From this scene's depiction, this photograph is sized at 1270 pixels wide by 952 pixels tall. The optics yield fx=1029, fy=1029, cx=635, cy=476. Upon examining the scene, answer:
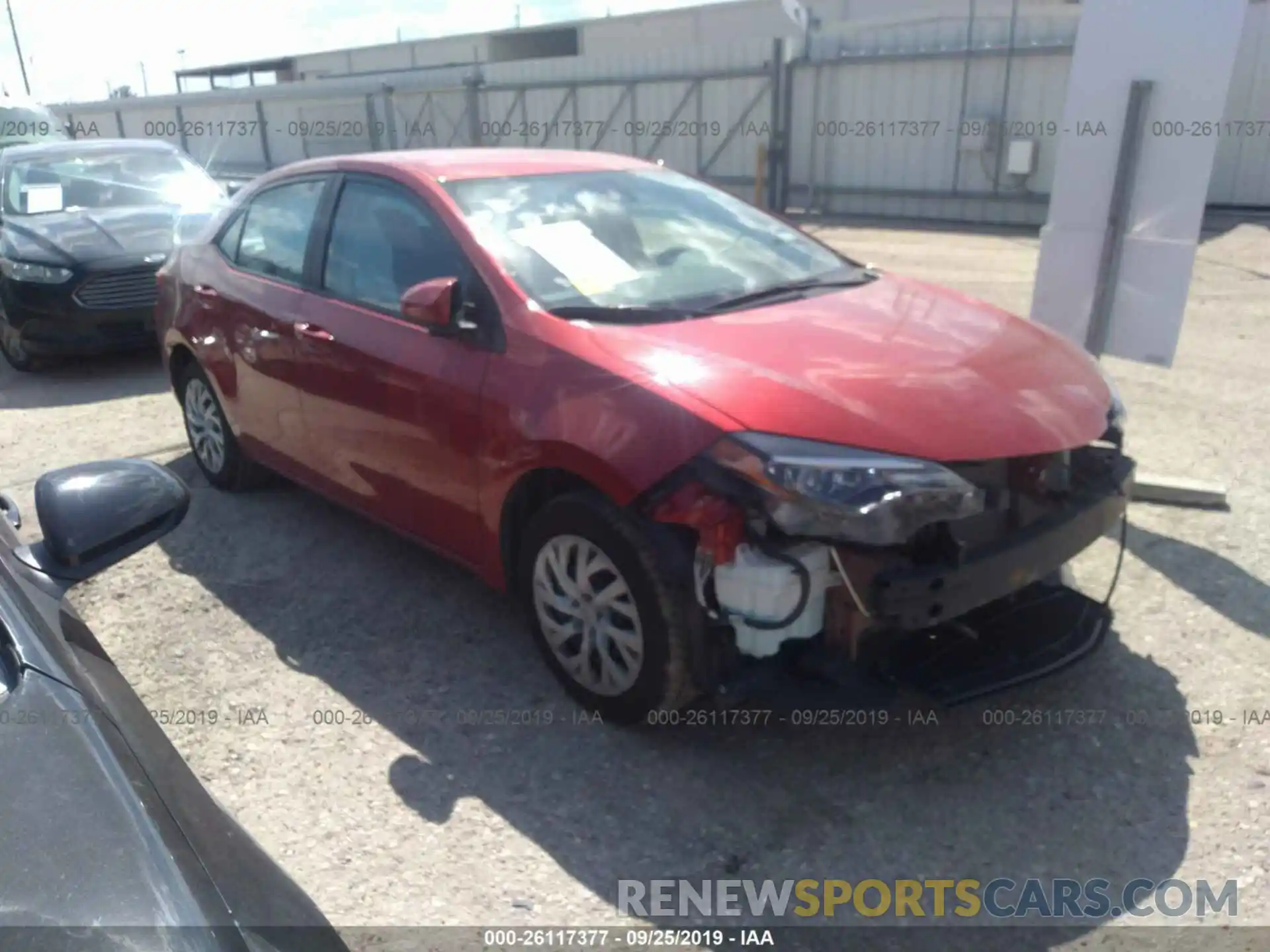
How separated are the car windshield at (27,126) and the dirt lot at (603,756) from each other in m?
12.7

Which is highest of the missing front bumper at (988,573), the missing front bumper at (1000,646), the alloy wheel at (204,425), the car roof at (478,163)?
the car roof at (478,163)

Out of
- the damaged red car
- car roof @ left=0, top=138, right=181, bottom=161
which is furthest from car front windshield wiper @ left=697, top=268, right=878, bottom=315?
car roof @ left=0, top=138, right=181, bottom=161

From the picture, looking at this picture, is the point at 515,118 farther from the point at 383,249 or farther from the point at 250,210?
the point at 383,249

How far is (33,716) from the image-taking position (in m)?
1.62

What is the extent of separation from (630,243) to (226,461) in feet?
8.50

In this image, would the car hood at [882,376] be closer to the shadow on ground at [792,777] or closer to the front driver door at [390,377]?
the front driver door at [390,377]

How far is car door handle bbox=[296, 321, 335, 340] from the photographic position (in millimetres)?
3965

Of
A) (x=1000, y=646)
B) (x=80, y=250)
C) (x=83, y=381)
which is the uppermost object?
(x=80, y=250)

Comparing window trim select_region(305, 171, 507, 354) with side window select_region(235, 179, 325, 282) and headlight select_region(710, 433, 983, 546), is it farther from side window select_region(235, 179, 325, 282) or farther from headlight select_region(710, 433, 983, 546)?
headlight select_region(710, 433, 983, 546)

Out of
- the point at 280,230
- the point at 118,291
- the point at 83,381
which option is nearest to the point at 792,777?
the point at 280,230

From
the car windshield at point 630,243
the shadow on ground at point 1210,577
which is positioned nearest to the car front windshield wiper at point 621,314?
the car windshield at point 630,243

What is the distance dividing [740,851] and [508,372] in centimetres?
156

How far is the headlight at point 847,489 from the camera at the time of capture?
2.56m

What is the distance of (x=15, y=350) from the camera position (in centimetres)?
793
